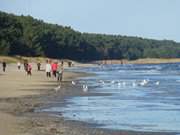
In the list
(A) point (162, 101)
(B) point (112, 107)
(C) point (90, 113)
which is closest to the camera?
(C) point (90, 113)

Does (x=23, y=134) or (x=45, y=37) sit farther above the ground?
(x=45, y=37)

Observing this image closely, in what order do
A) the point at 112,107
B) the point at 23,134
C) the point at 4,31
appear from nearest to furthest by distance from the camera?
the point at 23,134 → the point at 112,107 → the point at 4,31

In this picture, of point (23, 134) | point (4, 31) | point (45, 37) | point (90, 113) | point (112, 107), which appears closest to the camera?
point (23, 134)

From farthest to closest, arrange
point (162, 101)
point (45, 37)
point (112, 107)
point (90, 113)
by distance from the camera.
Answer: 1. point (45, 37)
2. point (162, 101)
3. point (112, 107)
4. point (90, 113)

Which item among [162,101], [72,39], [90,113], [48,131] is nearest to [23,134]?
[48,131]

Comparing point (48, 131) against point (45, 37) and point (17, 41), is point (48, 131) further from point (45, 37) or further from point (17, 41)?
point (45, 37)

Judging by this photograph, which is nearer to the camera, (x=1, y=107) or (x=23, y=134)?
(x=23, y=134)

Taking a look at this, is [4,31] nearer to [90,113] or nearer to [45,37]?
[45,37]

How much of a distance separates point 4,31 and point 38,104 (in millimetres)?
94814

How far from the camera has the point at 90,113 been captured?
18984 mm

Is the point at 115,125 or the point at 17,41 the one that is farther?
the point at 17,41

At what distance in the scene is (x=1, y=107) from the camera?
65.6ft

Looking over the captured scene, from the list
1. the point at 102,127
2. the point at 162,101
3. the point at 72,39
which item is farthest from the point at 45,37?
the point at 102,127

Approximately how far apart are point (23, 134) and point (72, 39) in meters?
155
